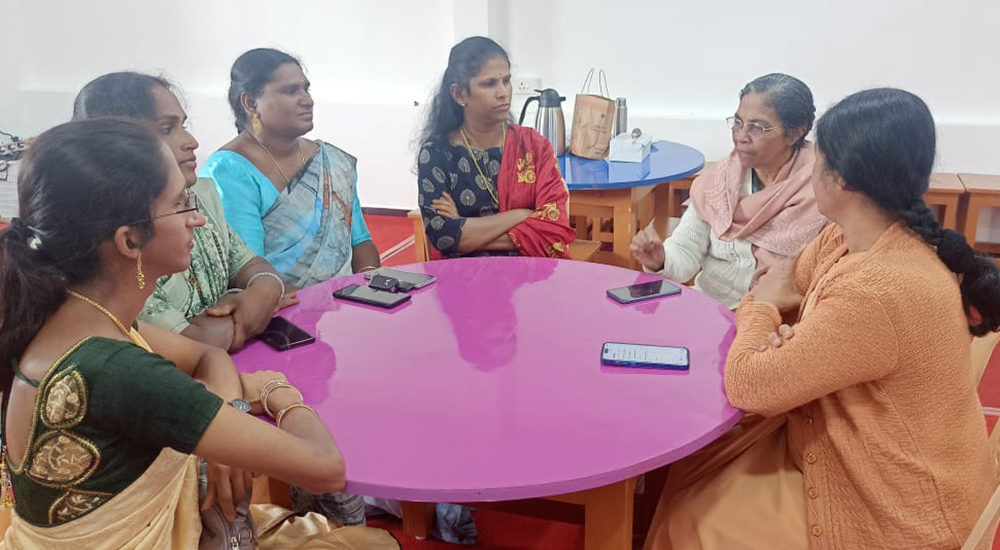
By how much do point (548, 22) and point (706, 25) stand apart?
0.99m

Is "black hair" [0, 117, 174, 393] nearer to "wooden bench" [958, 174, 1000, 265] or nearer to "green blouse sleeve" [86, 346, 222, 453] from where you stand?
"green blouse sleeve" [86, 346, 222, 453]

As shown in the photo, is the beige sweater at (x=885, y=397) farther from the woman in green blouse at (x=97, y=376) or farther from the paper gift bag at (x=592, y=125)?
the paper gift bag at (x=592, y=125)

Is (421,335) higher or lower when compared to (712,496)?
higher

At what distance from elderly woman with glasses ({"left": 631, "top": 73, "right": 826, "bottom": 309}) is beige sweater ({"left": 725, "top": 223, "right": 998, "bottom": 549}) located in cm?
88

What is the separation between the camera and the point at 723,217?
248 cm

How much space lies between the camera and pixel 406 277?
2160 millimetres

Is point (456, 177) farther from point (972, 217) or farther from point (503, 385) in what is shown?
point (972, 217)

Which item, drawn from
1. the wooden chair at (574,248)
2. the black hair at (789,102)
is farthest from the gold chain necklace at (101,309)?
the wooden chair at (574,248)

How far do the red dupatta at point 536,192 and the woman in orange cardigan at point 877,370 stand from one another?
127 centimetres

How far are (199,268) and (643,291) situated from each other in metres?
1.08

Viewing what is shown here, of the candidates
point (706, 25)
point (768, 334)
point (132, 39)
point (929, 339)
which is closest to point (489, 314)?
point (768, 334)

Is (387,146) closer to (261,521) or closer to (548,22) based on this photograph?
(548,22)

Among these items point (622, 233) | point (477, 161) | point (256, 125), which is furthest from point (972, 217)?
point (256, 125)

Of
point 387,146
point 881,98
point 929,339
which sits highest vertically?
point 881,98
